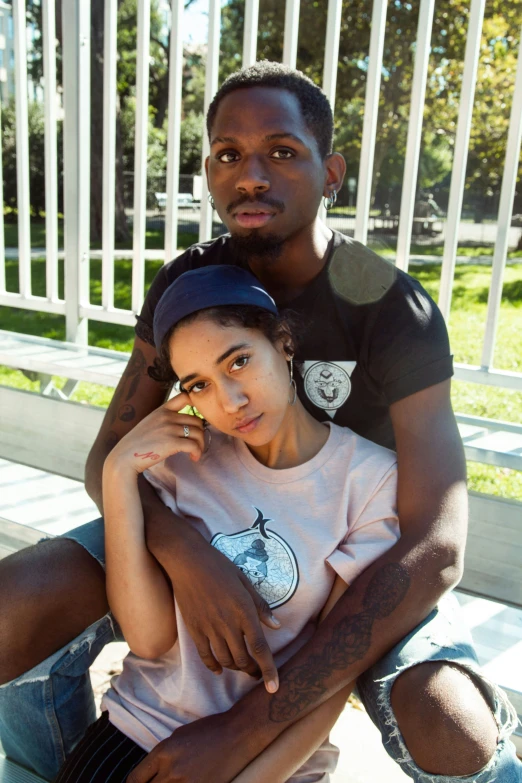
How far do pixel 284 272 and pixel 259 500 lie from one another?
2.03ft

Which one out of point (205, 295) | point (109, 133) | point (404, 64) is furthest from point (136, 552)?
point (404, 64)

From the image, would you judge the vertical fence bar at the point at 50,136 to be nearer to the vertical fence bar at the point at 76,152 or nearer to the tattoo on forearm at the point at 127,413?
the vertical fence bar at the point at 76,152

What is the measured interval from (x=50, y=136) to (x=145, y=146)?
0.57 m

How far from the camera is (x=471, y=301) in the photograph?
7227 millimetres

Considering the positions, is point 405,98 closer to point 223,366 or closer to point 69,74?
point 69,74

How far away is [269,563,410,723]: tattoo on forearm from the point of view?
1.40 m

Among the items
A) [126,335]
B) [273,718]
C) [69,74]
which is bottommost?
[126,335]

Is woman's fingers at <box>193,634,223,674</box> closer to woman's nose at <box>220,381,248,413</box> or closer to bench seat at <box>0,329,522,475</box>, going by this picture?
woman's nose at <box>220,381,248,413</box>

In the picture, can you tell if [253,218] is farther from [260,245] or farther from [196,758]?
[196,758]

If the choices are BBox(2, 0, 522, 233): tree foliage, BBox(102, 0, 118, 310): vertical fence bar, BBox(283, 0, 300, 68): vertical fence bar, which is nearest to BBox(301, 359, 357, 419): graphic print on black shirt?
BBox(283, 0, 300, 68): vertical fence bar

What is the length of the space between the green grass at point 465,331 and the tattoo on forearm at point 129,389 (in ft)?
6.98

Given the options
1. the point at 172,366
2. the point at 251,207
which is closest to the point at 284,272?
the point at 251,207

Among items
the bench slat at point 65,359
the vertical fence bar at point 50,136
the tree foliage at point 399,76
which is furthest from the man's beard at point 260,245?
the tree foliage at point 399,76

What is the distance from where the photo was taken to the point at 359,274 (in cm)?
186
